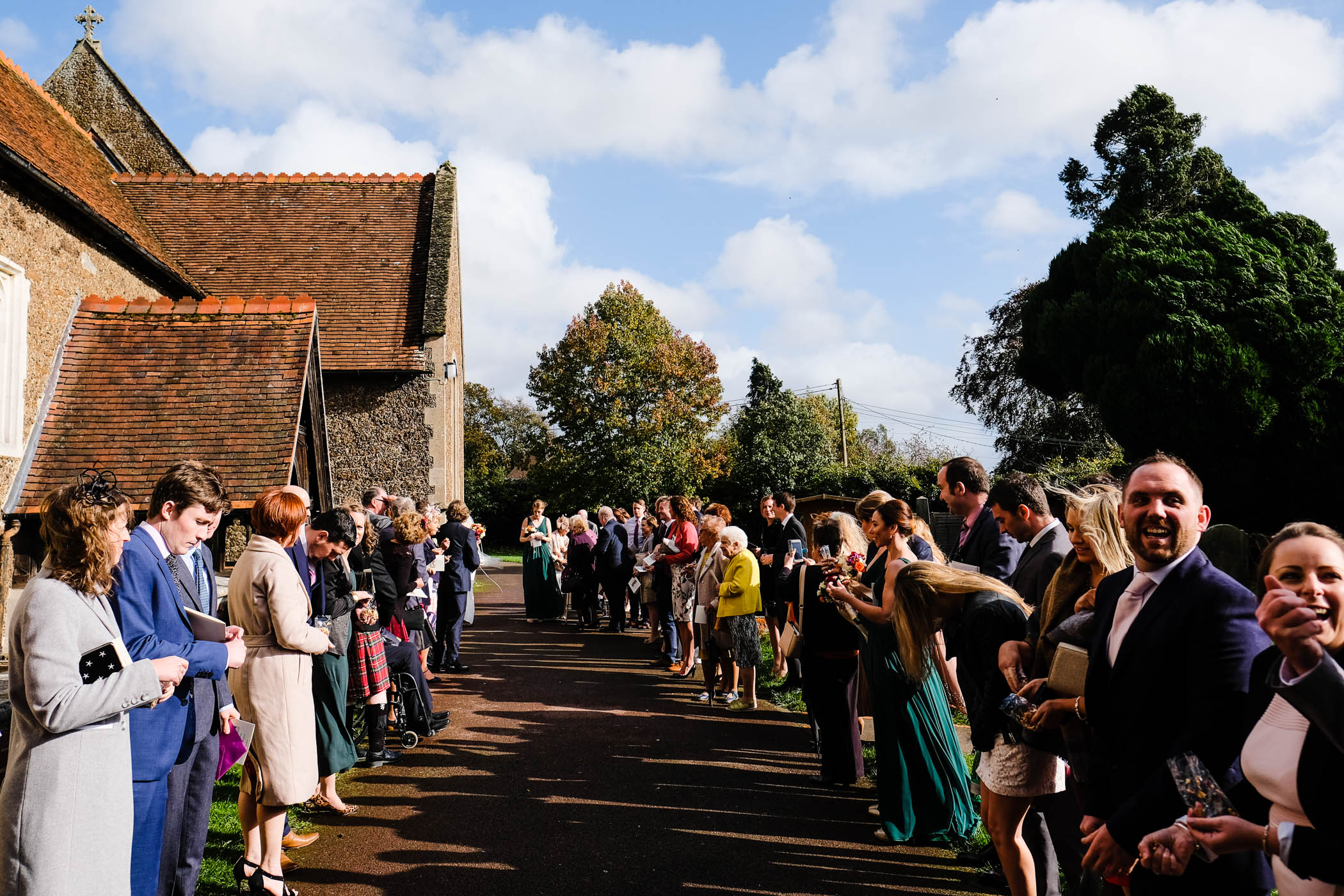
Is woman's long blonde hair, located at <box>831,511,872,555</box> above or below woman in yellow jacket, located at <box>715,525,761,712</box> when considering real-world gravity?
above

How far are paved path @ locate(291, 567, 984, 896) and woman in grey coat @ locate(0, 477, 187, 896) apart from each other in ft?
6.83

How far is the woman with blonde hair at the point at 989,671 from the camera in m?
3.80

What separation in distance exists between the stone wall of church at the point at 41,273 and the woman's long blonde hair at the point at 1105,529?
977 centimetres

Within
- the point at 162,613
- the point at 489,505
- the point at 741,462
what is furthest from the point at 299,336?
the point at 489,505

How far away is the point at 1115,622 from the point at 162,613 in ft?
12.3

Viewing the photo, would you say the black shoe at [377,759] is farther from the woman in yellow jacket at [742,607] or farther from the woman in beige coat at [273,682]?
the woman in yellow jacket at [742,607]

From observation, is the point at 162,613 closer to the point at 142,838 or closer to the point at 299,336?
the point at 142,838

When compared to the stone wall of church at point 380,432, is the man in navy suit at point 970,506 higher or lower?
lower

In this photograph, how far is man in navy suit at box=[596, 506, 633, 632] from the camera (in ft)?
47.4

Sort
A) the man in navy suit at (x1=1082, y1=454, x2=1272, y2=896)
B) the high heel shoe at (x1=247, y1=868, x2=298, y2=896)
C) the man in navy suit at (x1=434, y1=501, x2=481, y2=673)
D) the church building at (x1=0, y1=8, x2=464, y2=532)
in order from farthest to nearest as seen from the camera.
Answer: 1. the man in navy suit at (x1=434, y1=501, x2=481, y2=673)
2. the church building at (x1=0, y1=8, x2=464, y2=532)
3. the high heel shoe at (x1=247, y1=868, x2=298, y2=896)
4. the man in navy suit at (x1=1082, y1=454, x2=1272, y2=896)

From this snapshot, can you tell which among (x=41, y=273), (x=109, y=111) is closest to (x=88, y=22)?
(x=109, y=111)

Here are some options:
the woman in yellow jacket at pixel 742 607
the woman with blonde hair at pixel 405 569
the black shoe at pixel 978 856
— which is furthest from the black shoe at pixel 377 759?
the black shoe at pixel 978 856

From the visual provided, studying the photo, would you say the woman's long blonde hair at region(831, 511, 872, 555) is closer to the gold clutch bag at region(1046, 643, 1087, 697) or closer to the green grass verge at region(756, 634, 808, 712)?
the green grass verge at region(756, 634, 808, 712)

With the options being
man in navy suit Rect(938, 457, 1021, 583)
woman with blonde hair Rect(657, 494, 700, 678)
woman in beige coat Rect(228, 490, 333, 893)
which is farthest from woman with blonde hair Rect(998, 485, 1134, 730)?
woman with blonde hair Rect(657, 494, 700, 678)
